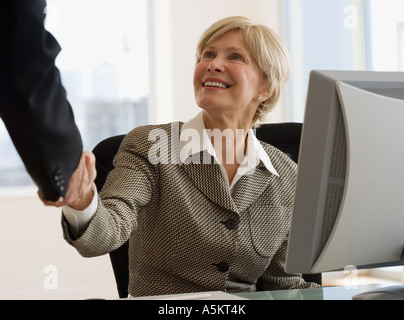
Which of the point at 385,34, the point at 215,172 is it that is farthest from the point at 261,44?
the point at 385,34

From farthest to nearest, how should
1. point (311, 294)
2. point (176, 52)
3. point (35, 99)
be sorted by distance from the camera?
point (176, 52) < point (311, 294) < point (35, 99)

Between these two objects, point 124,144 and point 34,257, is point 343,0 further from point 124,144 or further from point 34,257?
point 124,144

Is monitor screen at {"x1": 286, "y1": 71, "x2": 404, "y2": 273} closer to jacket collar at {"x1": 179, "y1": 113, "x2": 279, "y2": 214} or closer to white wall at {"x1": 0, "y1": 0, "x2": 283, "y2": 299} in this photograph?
jacket collar at {"x1": 179, "y1": 113, "x2": 279, "y2": 214}

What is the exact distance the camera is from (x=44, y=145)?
0.78 m

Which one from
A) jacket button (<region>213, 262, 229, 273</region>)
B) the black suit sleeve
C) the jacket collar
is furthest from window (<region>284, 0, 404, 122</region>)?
the black suit sleeve

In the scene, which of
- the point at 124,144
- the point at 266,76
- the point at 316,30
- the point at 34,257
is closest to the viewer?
the point at 124,144

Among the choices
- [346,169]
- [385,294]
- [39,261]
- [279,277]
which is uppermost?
[346,169]

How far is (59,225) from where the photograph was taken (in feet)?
14.4

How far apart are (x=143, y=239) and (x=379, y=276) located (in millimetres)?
3212

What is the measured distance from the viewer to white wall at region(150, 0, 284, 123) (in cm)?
475

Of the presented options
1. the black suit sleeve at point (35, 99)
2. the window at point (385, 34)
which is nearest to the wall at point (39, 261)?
the window at point (385, 34)

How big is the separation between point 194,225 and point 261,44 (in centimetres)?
55

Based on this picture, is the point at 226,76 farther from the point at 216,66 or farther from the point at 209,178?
the point at 209,178
